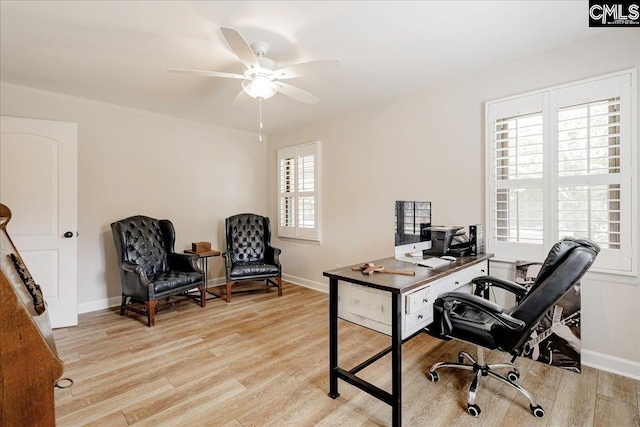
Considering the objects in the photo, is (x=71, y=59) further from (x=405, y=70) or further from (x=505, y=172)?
(x=505, y=172)

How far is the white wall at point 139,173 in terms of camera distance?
3615 mm

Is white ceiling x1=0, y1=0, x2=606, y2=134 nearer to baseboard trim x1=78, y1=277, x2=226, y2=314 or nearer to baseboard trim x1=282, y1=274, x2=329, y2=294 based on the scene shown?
baseboard trim x1=78, y1=277, x2=226, y2=314

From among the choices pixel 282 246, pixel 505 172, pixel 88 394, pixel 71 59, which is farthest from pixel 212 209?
pixel 505 172

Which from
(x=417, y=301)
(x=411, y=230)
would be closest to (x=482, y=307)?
(x=417, y=301)

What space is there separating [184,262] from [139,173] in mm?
1392

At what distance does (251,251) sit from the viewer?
4609 millimetres

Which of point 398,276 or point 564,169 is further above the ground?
point 564,169

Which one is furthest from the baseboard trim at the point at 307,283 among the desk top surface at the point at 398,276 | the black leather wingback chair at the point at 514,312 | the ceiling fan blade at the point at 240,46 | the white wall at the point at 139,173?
the ceiling fan blade at the point at 240,46

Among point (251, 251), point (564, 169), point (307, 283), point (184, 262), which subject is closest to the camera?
point (564, 169)

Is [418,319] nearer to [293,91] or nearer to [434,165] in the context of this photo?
[434,165]

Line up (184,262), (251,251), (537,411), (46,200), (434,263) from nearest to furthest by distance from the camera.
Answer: (537,411), (434,263), (46,200), (184,262), (251,251)

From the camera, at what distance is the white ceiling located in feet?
6.59

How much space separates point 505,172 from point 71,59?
4.09 m

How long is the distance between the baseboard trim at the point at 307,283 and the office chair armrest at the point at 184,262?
1628 mm
